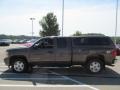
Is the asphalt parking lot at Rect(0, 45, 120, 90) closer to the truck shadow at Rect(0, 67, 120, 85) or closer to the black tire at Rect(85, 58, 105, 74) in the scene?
the truck shadow at Rect(0, 67, 120, 85)

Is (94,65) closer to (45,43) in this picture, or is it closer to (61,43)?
(61,43)

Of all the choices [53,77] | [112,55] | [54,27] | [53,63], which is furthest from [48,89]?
[54,27]

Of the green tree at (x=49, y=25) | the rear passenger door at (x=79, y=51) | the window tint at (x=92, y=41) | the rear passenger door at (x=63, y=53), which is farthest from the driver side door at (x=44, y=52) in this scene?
the green tree at (x=49, y=25)

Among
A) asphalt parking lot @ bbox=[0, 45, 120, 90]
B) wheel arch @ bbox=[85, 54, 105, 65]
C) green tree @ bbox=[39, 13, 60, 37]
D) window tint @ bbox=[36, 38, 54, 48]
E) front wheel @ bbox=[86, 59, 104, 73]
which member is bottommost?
asphalt parking lot @ bbox=[0, 45, 120, 90]

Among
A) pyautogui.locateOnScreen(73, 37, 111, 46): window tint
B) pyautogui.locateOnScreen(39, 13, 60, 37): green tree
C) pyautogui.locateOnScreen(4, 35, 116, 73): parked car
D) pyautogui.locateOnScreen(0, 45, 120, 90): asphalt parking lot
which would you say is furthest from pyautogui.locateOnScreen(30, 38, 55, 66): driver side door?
pyautogui.locateOnScreen(39, 13, 60, 37): green tree

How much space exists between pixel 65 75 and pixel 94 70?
5.21 feet

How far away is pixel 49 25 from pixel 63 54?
157 feet

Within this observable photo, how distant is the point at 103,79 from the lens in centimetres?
1238

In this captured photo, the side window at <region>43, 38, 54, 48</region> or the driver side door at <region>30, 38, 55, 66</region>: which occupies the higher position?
the side window at <region>43, 38, 54, 48</region>

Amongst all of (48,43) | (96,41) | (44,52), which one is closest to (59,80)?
(44,52)

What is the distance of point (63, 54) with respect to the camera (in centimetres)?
1373

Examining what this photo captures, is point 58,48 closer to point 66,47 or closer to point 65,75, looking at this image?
point 66,47

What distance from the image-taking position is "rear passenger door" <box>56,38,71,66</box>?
13.7m

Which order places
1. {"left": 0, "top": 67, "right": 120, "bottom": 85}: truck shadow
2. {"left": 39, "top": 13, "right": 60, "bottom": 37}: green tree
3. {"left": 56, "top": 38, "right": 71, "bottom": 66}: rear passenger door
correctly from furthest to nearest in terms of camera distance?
1. {"left": 39, "top": 13, "right": 60, "bottom": 37}: green tree
2. {"left": 56, "top": 38, "right": 71, "bottom": 66}: rear passenger door
3. {"left": 0, "top": 67, "right": 120, "bottom": 85}: truck shadow
